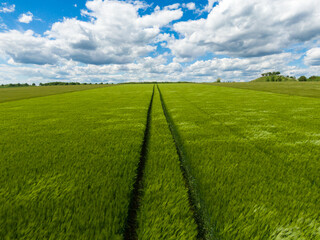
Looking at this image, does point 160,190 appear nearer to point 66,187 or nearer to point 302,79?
point 66,187

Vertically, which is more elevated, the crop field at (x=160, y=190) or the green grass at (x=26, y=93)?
the green grass at (x=26, y=93)

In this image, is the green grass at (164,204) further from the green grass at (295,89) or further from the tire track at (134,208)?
the green grass at (295,89)

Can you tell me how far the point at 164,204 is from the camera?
2.32m

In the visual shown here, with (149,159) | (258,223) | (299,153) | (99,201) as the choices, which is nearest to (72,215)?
(99,201)

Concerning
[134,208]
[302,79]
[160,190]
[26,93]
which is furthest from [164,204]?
[302,79]

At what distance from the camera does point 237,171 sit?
10.5 feet

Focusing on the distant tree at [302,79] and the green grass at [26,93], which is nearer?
the green grass at [26,93]

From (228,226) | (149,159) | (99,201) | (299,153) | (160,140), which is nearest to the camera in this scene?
(228,226)

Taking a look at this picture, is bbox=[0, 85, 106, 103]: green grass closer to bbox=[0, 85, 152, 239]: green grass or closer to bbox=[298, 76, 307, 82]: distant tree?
bbox=[0, 85, 152, 239]: green grass

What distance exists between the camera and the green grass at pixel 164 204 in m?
1.87

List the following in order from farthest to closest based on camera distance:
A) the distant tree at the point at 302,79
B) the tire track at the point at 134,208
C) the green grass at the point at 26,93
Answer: the distant tree at the point at 302,79 → the green grass at the point at 26,93 → the tire track at the point at 134,208

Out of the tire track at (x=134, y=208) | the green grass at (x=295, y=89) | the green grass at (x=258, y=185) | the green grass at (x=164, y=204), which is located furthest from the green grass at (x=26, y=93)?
the green grass at (x=295, y=89)

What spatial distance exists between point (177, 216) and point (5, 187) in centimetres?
307

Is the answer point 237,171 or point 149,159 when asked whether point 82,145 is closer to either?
point 149,159
